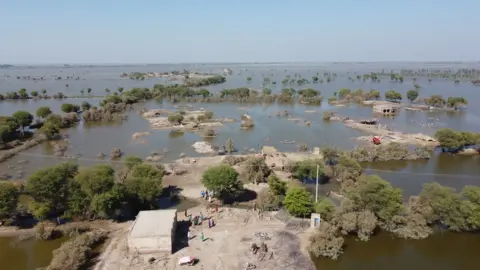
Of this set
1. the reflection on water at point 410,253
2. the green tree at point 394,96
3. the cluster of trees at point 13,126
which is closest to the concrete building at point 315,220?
the reflection on water at point 410,253

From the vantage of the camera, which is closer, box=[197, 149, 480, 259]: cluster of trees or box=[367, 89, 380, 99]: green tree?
box=[197, 149, 480, 259]: cluster of trees

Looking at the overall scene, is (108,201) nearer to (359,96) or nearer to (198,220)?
(198,220)

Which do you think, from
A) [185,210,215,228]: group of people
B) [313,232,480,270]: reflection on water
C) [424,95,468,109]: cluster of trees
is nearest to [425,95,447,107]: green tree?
[424,95,468,109]: cluster of trees

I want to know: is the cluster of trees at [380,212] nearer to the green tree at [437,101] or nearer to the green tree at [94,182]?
the green tree at [94,182]

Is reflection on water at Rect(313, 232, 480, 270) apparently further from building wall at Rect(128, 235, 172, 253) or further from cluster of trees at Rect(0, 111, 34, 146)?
cluster of trees at Rect(0, 111, 34, 146)

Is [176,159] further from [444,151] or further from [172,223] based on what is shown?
[444,151]

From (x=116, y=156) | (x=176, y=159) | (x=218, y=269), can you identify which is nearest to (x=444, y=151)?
(x=176, y=159)
